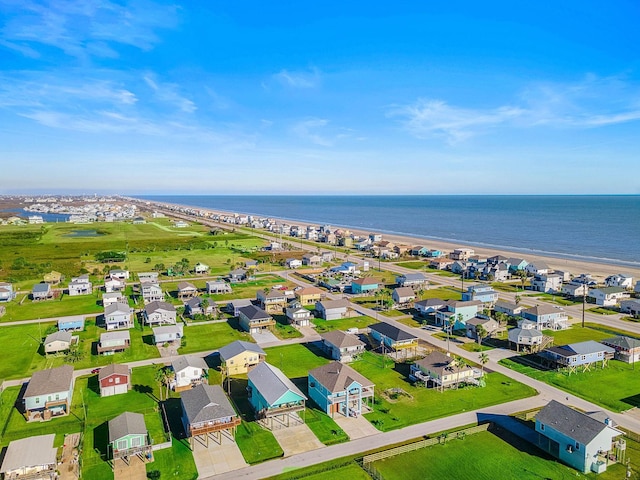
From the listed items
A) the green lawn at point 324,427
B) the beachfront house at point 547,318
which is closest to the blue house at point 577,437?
the green lawn at point 324,427

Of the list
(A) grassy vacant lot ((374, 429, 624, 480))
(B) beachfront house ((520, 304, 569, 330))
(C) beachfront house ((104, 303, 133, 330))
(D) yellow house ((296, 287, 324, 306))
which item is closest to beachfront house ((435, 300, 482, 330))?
(B) beachfront house ((520, 304, 569, 330))

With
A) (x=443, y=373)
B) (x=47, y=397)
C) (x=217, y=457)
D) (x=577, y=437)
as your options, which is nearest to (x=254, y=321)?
(x=47, y=397)

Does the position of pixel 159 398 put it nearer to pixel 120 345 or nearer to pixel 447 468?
pixel 120 345

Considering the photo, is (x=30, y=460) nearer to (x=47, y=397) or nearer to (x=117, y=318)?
(x=47, y=397)

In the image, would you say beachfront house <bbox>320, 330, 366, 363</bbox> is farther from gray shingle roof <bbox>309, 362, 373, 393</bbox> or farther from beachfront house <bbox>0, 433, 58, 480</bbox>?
beachfront house <bbox>0, 433, 58, 480</bbox>

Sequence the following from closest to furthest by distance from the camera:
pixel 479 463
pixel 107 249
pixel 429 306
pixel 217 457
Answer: pixel 479 463 → pixel 217 457 → pixel 429 306 → pixel 107 249

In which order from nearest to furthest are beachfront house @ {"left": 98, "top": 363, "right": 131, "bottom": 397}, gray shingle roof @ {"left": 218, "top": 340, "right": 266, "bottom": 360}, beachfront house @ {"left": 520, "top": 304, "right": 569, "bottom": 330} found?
beachfront house @ {"left": 98, "top": 363, "right": 131, "bottom": 397}
gray shingle roof @ {"left": 218, "top": 340, "right": 266, "bottom": 360}
beachfront house @ {"left": 520, "top": 304, "right": 569, "bottom": 330}

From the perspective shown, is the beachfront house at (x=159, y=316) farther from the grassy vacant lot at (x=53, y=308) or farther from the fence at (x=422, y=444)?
the fence at (x=422, y=444)
